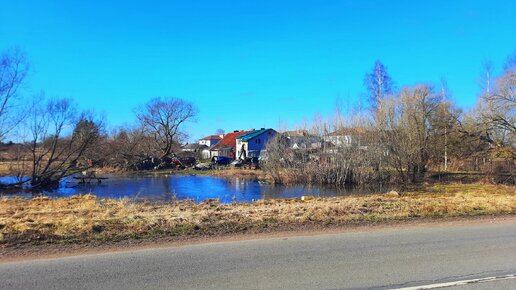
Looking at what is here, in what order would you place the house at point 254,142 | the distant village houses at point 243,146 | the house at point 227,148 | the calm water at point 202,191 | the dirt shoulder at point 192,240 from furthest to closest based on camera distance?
the house at point 227,148
the house at point 254,142
the distant village houses at point 243,146
the calm water at point 202,191
the dirt shoulder at point 192,240

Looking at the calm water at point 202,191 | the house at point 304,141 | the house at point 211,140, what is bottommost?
the calm water at point 202,191

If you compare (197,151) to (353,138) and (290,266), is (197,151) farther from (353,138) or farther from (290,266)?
(290,266)

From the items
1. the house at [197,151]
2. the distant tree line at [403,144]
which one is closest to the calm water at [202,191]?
the distant tree line at [403,144]

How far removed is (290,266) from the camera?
6461 mm

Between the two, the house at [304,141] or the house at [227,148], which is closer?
the house at [304,141]

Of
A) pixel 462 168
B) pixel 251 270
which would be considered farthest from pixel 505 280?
pixel 462 168

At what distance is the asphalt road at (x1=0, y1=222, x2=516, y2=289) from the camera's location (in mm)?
5574

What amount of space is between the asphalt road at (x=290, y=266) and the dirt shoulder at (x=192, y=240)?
0.48 m

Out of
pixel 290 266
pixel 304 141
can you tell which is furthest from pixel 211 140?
pixel 290 266

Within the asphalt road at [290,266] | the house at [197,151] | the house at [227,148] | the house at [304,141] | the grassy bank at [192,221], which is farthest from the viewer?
the house at [227,148]

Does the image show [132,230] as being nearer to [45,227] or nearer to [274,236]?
[45,227]

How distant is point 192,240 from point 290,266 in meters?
3.10

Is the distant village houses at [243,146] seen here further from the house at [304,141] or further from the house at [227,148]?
the house at [304,141]

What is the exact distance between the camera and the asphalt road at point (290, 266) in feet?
18.3
